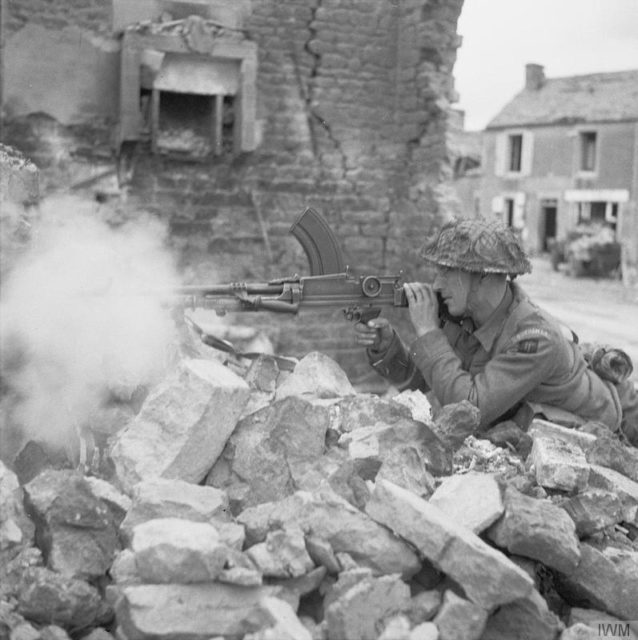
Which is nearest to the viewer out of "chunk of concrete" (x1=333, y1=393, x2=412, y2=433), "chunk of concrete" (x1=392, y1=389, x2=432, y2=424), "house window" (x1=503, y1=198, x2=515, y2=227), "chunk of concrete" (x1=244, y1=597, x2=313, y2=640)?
"chunk of concrete" (x1=244, y1=597, x2=313, y2=640)

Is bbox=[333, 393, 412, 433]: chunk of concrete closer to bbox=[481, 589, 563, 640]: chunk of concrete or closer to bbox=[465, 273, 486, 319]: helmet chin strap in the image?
bbox=[465, 273, 486, 319]: helmet chin strap

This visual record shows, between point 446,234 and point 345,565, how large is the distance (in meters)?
1.74

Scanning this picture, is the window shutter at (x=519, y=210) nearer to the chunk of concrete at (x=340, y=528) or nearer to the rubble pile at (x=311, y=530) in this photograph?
the rubble pile at (x=311, y=530)

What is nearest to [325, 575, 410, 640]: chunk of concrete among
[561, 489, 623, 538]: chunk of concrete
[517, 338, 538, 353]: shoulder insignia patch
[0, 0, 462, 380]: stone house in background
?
[561, 489, 623, 538]: chunk of concrete

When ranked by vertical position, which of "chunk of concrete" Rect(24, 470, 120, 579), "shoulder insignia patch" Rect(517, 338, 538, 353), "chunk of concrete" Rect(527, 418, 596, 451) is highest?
"shoulder insignia patch" Rect(517, 338, 538, 353)

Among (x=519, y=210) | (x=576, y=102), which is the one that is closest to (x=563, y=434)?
(x=576, y=102)

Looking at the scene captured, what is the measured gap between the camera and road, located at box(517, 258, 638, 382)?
42.4ft

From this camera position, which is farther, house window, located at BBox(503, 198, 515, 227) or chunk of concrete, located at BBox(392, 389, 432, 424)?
house window, located at BBox(503, 198, 515, 227)

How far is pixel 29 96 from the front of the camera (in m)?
7.57

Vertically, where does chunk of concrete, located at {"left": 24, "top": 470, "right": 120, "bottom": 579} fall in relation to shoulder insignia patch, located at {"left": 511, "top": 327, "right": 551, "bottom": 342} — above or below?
below

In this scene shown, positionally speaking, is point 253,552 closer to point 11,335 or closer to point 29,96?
point 11,335

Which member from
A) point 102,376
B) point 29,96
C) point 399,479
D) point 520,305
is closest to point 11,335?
point 102,376

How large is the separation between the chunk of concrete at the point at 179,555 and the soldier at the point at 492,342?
64.1 inches

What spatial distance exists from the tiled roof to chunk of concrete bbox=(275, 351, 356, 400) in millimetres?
24806
